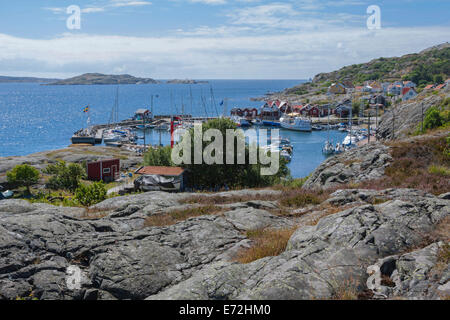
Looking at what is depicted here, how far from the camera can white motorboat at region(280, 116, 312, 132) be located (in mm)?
103312

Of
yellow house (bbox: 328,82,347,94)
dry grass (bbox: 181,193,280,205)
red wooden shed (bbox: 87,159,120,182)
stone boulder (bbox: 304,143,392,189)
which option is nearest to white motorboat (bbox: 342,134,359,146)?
red wooden shed (bbox: 87,159,120,182)

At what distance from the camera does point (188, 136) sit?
34062 mm

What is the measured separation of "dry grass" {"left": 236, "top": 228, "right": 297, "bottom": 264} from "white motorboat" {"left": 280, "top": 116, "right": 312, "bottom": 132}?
94134 mm

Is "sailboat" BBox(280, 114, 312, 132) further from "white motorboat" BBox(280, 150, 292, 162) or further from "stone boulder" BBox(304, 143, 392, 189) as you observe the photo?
"stone boulder" BBox(304, 143, 392, 189)

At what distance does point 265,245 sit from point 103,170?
39.0m

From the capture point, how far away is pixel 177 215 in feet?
47.6

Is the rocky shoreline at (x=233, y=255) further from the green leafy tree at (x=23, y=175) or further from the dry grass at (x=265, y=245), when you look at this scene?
the green leafy tree at (x=23, y=175)

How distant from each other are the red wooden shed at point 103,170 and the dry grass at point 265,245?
36.7 m

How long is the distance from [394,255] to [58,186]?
3802cm

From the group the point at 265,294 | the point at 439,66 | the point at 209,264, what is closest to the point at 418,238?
the point at 265,294

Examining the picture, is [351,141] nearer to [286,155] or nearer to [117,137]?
[286,155]

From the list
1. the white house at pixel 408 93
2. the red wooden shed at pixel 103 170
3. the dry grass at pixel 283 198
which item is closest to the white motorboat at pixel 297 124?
the white house at pixel 408 93
